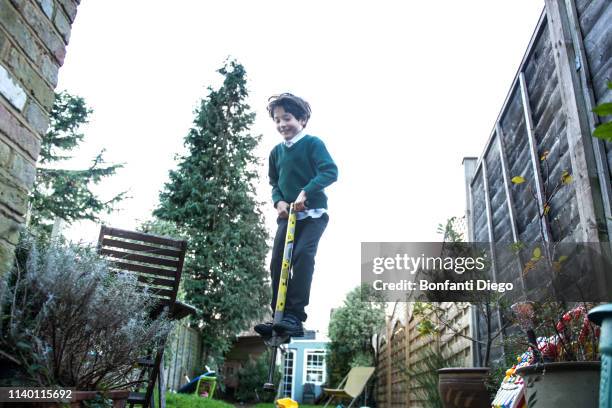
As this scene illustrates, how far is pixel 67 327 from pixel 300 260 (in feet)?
4.52

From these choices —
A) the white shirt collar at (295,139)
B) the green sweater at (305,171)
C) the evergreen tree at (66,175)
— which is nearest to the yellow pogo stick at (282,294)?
the green sweater at (305,171)

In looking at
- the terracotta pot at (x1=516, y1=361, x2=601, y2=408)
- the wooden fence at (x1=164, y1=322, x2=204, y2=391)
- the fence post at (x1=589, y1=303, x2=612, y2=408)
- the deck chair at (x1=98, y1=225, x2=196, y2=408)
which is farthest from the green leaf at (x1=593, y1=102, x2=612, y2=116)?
the wooden fence at (x1=164, y1=322, x2=204, y2=391)

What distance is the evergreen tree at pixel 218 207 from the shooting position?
873cm

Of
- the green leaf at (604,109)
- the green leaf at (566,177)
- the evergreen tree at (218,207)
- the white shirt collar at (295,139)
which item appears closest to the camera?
the green leaf at (604,109)

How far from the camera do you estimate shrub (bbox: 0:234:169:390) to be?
128cm

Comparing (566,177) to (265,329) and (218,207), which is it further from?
(218,207)

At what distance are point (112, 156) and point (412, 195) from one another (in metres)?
7.46

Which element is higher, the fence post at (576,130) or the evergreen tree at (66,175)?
the evergreen tree at (66,175)

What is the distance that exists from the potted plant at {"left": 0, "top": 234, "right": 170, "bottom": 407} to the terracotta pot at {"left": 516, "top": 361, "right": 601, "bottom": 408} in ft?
3.62

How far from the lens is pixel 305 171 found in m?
2.85

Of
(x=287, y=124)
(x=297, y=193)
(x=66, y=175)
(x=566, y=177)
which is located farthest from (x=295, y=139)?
(x=66, y=175)

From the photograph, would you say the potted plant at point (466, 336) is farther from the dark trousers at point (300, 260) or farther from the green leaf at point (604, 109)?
the green leaf at point (604, 109)

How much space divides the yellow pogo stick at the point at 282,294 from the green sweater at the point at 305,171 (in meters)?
0.13

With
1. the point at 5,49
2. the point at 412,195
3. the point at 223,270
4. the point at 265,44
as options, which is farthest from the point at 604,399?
the point at 223,270
